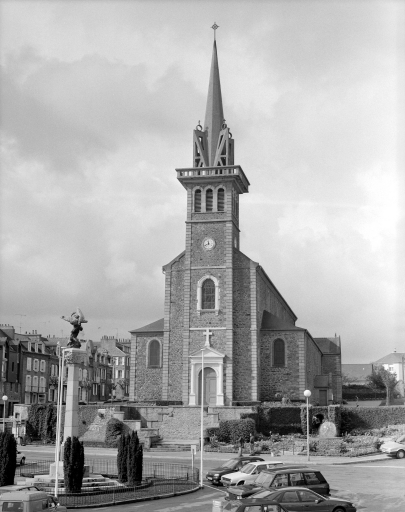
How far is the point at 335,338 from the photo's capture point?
86.9 metres

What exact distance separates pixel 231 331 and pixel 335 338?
114ft

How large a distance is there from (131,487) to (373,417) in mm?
33560

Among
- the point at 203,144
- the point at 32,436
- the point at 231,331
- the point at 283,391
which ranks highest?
the point at 203,144

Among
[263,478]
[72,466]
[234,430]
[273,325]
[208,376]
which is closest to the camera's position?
[263,478]

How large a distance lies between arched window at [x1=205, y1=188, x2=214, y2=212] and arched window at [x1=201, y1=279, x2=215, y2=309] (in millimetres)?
6634

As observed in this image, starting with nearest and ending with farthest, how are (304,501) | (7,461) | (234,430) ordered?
(304,501)
(7,461)
(234,430)

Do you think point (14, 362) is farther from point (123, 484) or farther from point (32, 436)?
point (123, 484)

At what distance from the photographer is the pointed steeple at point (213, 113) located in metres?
61.4

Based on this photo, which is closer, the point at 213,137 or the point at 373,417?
the point at 373,417

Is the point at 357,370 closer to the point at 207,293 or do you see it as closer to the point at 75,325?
the point at 207,293

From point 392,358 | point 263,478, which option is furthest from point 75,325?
point 392,358

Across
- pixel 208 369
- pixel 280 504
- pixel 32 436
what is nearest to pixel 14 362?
pixel 32 436

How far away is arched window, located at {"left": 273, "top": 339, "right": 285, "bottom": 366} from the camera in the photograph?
57.5 m

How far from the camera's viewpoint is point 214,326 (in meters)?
56.5
